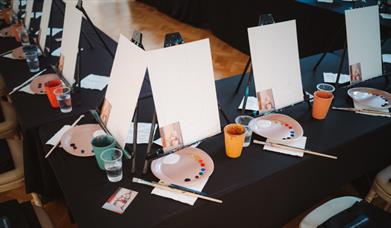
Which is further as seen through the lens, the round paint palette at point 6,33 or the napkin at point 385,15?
the napkin at point 385,15

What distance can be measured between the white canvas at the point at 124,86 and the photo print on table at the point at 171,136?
0.41 ft

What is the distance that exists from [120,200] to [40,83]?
102cm

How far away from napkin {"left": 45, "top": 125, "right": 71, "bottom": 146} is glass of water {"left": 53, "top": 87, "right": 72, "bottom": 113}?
142 mm

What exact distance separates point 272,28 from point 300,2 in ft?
6.27

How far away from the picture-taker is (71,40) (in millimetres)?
→ 1504

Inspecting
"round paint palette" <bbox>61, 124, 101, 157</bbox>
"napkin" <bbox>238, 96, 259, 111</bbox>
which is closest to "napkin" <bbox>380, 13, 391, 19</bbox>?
"napkin" <bbox>238, 96, 259, 111</bbox>

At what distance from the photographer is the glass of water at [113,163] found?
94cm

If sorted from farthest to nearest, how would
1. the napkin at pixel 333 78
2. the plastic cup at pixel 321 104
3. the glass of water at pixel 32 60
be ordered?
the glass of water at pixel 32 60, the napkin at pixel 333 78, the plastic cup at pixel 321 104

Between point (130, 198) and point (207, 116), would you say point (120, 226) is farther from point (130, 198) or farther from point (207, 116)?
point (207, 116)

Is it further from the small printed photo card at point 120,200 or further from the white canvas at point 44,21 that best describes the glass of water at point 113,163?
the white canvas at point 44,21

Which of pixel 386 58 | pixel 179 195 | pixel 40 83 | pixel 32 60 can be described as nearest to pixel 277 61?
pixel 179 195

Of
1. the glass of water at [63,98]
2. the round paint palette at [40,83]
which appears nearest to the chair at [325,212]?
the glass of water at [63,98]

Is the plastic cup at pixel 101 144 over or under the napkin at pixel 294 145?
over

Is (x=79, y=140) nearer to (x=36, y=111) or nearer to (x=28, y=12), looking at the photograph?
(x=36, y=111)
